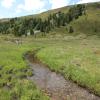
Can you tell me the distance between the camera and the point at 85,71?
32250 millimetres

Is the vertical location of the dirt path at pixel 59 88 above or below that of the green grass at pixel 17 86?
below

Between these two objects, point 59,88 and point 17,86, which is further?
point 59,88

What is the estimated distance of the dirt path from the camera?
23716mm

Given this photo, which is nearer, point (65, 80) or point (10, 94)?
point (10, 94)

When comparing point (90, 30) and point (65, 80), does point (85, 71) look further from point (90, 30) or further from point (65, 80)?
point (90, 30)

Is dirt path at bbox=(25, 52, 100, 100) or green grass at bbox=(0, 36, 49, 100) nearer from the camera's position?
green grass at bbox=(0, 36, 49, 100)

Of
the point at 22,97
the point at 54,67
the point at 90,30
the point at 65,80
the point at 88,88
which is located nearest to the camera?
the point at 22,97

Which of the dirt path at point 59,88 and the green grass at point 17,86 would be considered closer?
the green grass at point 17,86

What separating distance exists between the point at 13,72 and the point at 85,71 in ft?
32.8

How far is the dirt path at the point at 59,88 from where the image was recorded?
23716 mm

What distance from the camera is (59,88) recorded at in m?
26.9

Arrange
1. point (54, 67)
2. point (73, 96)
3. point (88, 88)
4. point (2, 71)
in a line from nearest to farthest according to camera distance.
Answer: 1. point (73, 96)
2. point (88, 88)
3. point (2, 71)
4. point (54, 67)

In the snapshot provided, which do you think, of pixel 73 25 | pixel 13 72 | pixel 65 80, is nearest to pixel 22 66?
pixel 13 72

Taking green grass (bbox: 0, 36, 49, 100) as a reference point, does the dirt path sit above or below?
below
